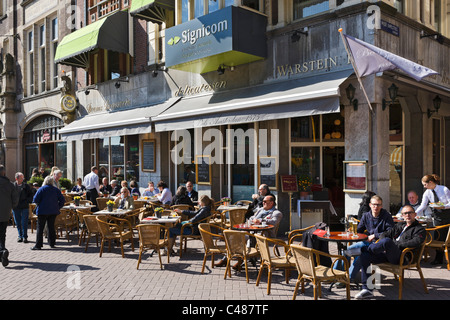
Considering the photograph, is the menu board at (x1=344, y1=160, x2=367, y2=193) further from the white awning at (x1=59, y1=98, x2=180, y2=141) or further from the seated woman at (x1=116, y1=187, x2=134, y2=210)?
the white awning at (x1=59, y1=98, x2=180, y2=141)

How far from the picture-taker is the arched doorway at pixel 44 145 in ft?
66.6

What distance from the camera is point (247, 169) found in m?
11.6

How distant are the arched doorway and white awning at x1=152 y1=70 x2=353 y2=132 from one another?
10023mm

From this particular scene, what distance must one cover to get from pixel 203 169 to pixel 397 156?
565cm

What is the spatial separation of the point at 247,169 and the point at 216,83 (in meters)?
2.69

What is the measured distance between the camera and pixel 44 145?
72.1 feet

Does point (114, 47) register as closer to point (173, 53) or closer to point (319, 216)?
point (173, 53)

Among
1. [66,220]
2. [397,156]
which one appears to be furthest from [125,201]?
[397,156]

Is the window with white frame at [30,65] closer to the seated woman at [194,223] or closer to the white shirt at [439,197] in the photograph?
the seated woman at [194,223]

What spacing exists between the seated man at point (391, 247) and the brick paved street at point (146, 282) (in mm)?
338

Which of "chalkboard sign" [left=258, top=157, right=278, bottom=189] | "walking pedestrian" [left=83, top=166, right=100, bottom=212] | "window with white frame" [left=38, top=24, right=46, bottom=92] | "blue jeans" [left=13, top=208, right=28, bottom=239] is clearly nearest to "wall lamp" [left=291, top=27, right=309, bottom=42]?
"chalkboard sign" [left=258, top=157, right=278, bottom=189]

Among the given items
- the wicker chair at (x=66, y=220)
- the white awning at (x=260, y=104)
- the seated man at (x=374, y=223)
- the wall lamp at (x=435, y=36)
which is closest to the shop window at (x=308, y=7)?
the white awning at (x=260, y=104)

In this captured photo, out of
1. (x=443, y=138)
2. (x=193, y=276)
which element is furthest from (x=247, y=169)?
(x=443, y=138)
